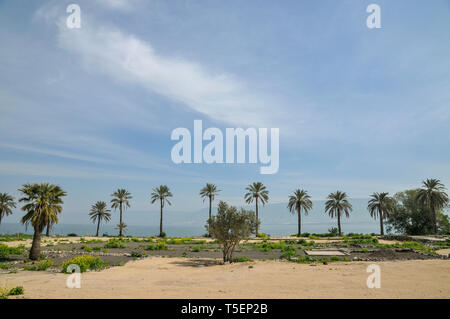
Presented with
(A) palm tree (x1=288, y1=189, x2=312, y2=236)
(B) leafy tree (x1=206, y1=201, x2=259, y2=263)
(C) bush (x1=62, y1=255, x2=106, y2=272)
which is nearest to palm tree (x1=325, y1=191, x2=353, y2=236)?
(A) palm tree (x1=288, y1=189, x2=312, y2=236)

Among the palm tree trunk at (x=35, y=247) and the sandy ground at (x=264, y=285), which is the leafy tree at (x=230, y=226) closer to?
the sandy ground at (x=264, y=285)

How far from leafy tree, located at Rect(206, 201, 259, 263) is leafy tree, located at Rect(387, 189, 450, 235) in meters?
61.8

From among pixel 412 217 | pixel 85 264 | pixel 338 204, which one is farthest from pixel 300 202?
pixel 85 264

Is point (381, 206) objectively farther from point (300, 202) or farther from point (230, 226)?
point (230, 226)

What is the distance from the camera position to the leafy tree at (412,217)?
7494 centimetres

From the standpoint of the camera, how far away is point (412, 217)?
255 feet

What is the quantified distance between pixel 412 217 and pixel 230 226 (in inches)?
2899

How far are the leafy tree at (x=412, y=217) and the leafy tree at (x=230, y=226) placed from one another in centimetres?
6185

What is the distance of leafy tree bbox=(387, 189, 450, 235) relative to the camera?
74.9 metres

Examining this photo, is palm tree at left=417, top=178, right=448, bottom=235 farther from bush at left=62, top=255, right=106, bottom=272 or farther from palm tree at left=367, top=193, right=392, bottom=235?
bush at left=62, top=255, right=106, bottom=272

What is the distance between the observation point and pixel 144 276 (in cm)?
1981
